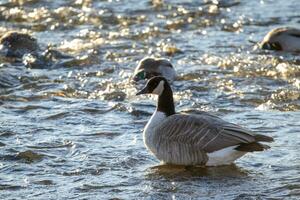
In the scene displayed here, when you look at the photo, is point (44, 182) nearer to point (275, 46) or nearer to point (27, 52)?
point (27, 52)

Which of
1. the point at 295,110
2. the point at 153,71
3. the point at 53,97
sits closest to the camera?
the point at 295,110

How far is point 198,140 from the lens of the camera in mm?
9039

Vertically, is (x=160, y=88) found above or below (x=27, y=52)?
above

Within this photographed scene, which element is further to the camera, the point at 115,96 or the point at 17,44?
the point at 17,44

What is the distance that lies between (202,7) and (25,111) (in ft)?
23.2

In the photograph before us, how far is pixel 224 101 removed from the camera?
11.8 m

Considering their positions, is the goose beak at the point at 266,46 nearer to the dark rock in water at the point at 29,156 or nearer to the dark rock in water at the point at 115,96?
the dark rock in water at the point at 115,96

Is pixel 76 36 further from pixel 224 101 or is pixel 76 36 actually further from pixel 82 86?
pixel 224 101

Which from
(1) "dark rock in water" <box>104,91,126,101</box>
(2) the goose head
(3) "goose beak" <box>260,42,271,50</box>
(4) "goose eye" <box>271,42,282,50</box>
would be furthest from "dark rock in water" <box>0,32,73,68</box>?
(2) the goose head

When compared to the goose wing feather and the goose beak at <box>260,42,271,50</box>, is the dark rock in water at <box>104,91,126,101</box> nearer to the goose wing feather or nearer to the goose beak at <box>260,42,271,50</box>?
the goose wing feather

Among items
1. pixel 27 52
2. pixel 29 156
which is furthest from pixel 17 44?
pixel 29 156

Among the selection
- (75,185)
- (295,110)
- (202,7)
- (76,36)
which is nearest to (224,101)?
(295,110)

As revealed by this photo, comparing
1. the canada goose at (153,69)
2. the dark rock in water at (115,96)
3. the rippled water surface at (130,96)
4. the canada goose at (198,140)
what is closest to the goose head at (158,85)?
the canada goose at (198,140)

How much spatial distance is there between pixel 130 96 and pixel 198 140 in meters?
3.28
